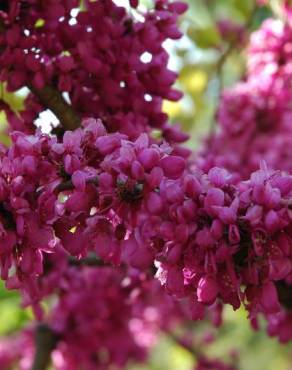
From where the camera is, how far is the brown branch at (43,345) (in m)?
3.08

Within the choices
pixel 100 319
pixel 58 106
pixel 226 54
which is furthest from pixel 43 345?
pixel 58 106

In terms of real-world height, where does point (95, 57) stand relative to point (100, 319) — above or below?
above

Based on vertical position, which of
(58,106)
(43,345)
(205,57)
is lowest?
(43,345)

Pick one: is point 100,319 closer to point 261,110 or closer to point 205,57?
point 261,110

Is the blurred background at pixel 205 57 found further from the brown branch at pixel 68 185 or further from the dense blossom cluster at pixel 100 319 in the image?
the brown branch at pixel 68 185

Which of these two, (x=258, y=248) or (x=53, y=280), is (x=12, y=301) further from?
(x=258, y=248)

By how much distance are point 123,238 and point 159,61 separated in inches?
22.7

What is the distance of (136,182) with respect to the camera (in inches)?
52.0

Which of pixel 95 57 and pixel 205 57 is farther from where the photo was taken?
pixel 205 57

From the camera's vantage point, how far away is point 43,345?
10.3ft

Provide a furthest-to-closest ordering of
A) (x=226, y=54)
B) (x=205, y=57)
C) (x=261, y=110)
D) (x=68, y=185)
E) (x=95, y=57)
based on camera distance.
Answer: (x=205, y=57)
(x=226, y=54)
(x=261, y=110)
(x=95, y=57)
(x=68, y=185)

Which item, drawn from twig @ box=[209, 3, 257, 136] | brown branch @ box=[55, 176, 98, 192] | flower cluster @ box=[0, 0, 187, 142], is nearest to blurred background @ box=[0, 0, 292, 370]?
twig @ box=[209, 3, 257, 136]

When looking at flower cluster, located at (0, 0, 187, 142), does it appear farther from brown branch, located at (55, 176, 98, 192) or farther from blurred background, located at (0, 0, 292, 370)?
blurred background, located at (0, 0, 292, 370)

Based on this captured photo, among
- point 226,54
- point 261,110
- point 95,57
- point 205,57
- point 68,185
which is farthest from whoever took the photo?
point 205,57
